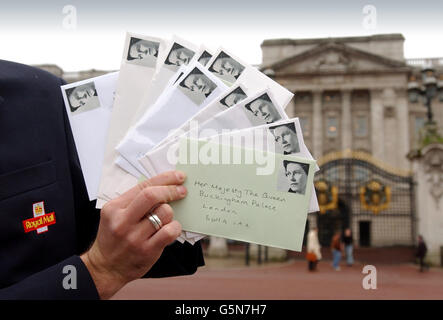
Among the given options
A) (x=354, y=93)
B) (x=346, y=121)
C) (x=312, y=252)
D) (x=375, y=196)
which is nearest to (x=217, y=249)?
(x=312, y=252)

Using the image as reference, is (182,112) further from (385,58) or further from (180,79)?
(385,58)

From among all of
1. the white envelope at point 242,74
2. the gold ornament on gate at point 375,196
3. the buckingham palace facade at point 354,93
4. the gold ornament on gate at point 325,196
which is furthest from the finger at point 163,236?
the buckingham palace facade at point 354,93

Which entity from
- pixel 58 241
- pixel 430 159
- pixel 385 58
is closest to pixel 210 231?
pixel 58 241

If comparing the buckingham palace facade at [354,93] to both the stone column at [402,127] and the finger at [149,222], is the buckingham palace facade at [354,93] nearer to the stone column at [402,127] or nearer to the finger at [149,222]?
the stone column at [402,127]

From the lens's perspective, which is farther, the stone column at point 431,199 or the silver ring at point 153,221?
the stone column at point 431,199

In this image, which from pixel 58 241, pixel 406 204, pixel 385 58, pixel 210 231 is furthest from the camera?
pixel 385 58

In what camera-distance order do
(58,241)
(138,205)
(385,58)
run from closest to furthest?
1. (138,205)
2. (58,241)
3. (385,58)

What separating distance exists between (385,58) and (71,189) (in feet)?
129

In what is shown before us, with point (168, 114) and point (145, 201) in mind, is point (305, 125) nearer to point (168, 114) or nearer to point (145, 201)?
point (168, 114)

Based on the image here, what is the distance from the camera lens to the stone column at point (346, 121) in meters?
37.8

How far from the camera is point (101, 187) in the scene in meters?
1.53

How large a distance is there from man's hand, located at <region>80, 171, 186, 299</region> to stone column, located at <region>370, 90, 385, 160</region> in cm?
3796

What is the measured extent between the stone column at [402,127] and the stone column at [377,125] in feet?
4.86

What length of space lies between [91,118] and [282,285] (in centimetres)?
1014
